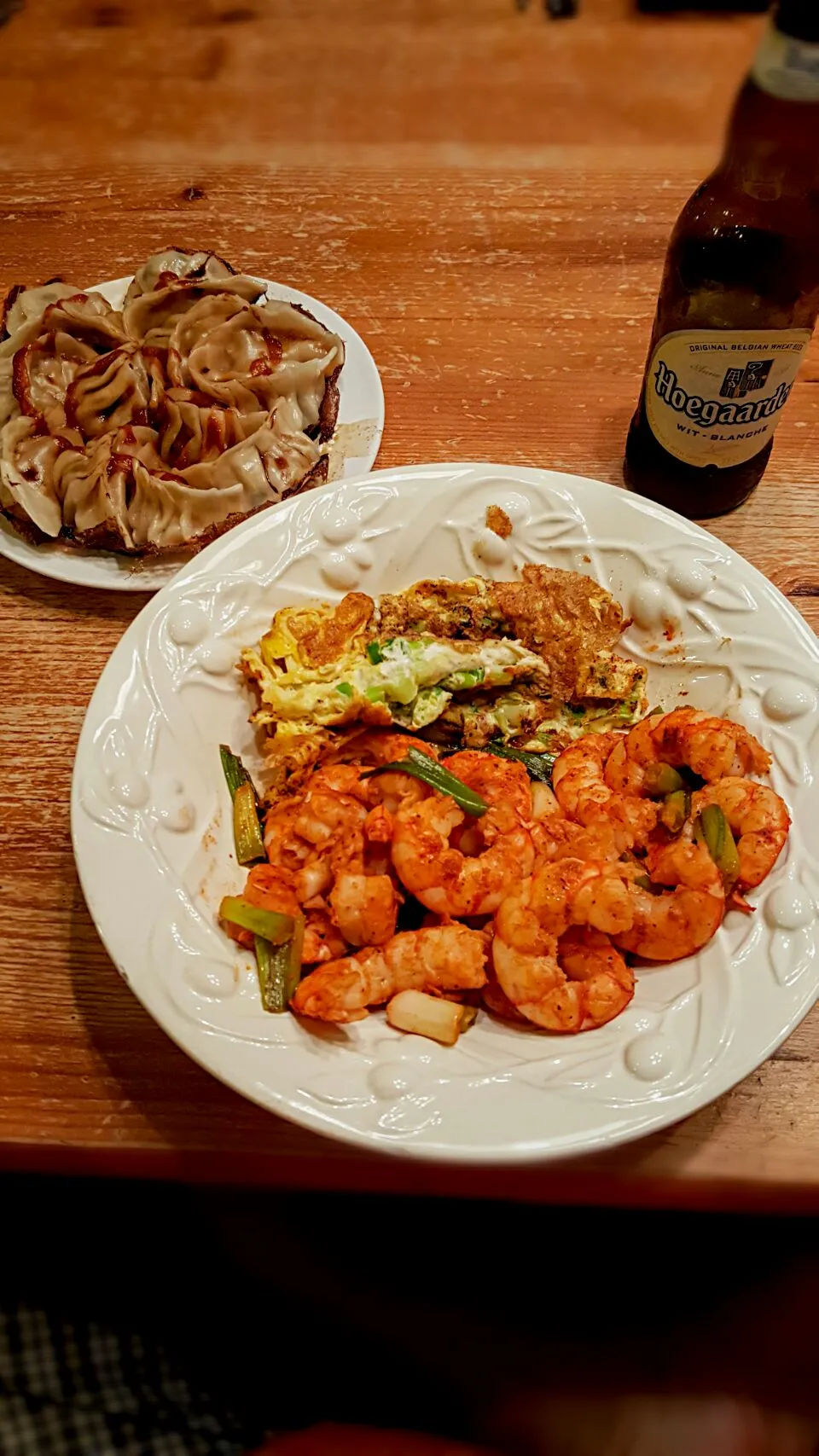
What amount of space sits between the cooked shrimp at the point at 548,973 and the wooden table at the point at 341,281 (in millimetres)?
229

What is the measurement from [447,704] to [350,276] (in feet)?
3.67

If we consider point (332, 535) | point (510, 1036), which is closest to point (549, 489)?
point (332, 535)

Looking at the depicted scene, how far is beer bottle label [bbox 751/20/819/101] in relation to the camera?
92 centimetres

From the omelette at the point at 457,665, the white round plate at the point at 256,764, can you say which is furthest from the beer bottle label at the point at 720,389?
the omelette at the point at 457,665

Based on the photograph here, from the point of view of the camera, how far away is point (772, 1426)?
4.28 ft

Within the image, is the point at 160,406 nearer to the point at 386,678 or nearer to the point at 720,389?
the point at 386,678

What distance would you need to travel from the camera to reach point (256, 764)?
47.1 inches

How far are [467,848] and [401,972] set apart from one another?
0.18 meters

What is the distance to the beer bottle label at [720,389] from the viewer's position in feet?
3.84

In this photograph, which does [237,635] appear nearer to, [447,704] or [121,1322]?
[447,704]

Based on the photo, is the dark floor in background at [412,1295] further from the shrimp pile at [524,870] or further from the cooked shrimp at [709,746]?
the cooked shrimp at [709,746]

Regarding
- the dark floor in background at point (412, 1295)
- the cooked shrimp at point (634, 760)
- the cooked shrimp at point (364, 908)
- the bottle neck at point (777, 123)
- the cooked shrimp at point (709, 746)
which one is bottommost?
the dark floor in background at point (412, 1295)

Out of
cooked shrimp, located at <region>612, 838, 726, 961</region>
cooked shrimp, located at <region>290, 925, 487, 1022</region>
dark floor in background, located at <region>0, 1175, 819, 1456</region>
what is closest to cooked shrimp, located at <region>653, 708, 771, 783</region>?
cooked shrimp, located at <region>612, 838, 726, 961</region>

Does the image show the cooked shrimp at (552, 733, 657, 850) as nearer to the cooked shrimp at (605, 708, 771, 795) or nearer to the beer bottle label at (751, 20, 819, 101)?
the cooked shrimp at (605, 708, 771, 795)
